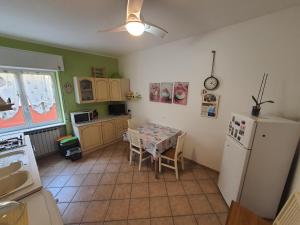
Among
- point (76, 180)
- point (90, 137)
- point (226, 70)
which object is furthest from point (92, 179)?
point (226, 70)

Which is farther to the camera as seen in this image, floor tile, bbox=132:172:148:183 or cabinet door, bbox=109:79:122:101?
cabinet door, bbox=109:79:122:101

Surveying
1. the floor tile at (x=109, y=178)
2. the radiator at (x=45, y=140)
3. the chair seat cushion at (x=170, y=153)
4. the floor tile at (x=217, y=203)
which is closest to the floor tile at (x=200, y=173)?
the floor tile at (x=217, y=203)

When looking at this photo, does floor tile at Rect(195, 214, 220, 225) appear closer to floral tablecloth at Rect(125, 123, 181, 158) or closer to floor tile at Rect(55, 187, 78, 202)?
floral tablecloth at Rect(125, 123, 181, 158)

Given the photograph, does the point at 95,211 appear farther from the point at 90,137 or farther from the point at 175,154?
the point at 90,137

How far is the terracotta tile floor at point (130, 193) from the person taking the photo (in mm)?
1632

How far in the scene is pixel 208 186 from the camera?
2125mm

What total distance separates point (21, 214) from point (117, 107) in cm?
318

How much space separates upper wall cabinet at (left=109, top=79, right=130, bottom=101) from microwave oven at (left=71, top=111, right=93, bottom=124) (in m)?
0.74

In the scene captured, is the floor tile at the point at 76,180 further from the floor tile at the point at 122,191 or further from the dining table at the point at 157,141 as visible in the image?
the dining table at the point at 157,141

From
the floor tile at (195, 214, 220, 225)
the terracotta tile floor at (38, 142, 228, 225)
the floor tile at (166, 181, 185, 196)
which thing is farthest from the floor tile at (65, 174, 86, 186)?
the floor tile at (195, 214, 220, 225)

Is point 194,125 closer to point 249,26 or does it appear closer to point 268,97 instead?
point 268,97

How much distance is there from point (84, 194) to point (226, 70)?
9.54 ft

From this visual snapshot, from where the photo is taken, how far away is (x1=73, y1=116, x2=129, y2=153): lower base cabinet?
306cm

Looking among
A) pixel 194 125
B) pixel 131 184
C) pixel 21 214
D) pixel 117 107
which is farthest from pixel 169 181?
pixel 117 107
